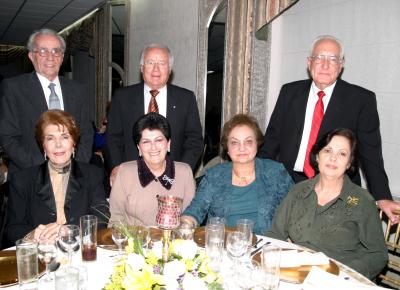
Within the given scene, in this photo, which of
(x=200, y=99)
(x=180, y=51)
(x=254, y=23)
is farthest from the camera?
(x=180, y=51)

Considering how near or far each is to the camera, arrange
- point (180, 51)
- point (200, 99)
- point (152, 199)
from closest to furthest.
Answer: point (152, 199) < point (200, 99) < point (180, 51)

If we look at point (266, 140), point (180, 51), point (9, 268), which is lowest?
point (9, 268)

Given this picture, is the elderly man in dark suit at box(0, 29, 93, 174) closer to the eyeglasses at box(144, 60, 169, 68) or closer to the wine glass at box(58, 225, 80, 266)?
the eyeglasses at box(144, 60, 169, 68)

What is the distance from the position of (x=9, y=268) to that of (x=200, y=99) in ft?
11.4

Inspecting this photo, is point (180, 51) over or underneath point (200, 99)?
over

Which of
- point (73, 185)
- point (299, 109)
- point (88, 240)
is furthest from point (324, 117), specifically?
point (88, 240)

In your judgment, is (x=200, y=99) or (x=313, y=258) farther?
(x=200, y=99)

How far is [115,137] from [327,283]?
7.16ft

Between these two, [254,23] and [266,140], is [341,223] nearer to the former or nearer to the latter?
[266,140]

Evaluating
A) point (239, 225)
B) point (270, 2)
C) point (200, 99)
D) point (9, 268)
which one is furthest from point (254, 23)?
point (9, 268)

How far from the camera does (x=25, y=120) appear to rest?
297 cm

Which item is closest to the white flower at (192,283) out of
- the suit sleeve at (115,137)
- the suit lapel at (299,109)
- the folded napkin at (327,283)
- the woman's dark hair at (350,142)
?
the folded napkin at (327,283)

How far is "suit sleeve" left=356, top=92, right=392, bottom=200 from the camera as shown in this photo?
101 inches

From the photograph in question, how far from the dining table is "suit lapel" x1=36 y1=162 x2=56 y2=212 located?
2.09 feet
